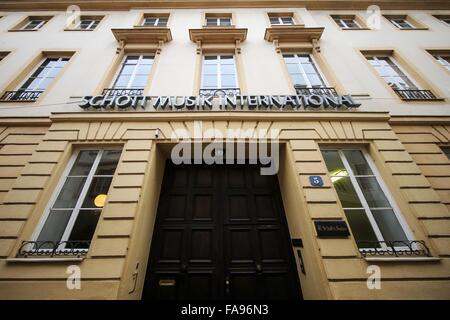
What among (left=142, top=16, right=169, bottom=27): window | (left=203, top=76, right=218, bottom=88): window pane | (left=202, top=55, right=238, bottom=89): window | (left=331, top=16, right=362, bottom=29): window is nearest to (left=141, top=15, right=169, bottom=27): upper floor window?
(left=142, top=16, right=169, bottom=27): window

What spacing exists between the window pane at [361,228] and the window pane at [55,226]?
20.4 feet

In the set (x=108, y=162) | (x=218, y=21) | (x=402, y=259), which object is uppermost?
(x=218, y=21)

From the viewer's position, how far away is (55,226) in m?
4.50

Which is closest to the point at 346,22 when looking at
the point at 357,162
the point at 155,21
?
the point at 357,162

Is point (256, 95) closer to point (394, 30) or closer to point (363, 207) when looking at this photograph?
point (363, 207)

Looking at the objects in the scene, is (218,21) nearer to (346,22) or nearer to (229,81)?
(229,81)

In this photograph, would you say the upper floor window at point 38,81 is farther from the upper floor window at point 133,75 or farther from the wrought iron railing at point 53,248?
the wrought iron railing at point 53,248

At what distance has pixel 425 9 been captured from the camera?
11.1 m

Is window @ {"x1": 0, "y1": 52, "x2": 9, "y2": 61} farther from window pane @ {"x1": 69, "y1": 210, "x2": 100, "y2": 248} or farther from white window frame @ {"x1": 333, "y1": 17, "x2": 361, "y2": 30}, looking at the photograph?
white window frame @ {"x1": 333, "y1": 17, "x2": 361, "y2": 30}

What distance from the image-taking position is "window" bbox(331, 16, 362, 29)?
34.2 ft

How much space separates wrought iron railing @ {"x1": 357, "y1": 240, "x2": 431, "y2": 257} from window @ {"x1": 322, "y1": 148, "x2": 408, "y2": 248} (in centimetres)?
2

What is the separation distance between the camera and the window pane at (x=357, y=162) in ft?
17.7

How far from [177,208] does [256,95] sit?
4.08m

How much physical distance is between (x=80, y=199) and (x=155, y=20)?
9889mm
